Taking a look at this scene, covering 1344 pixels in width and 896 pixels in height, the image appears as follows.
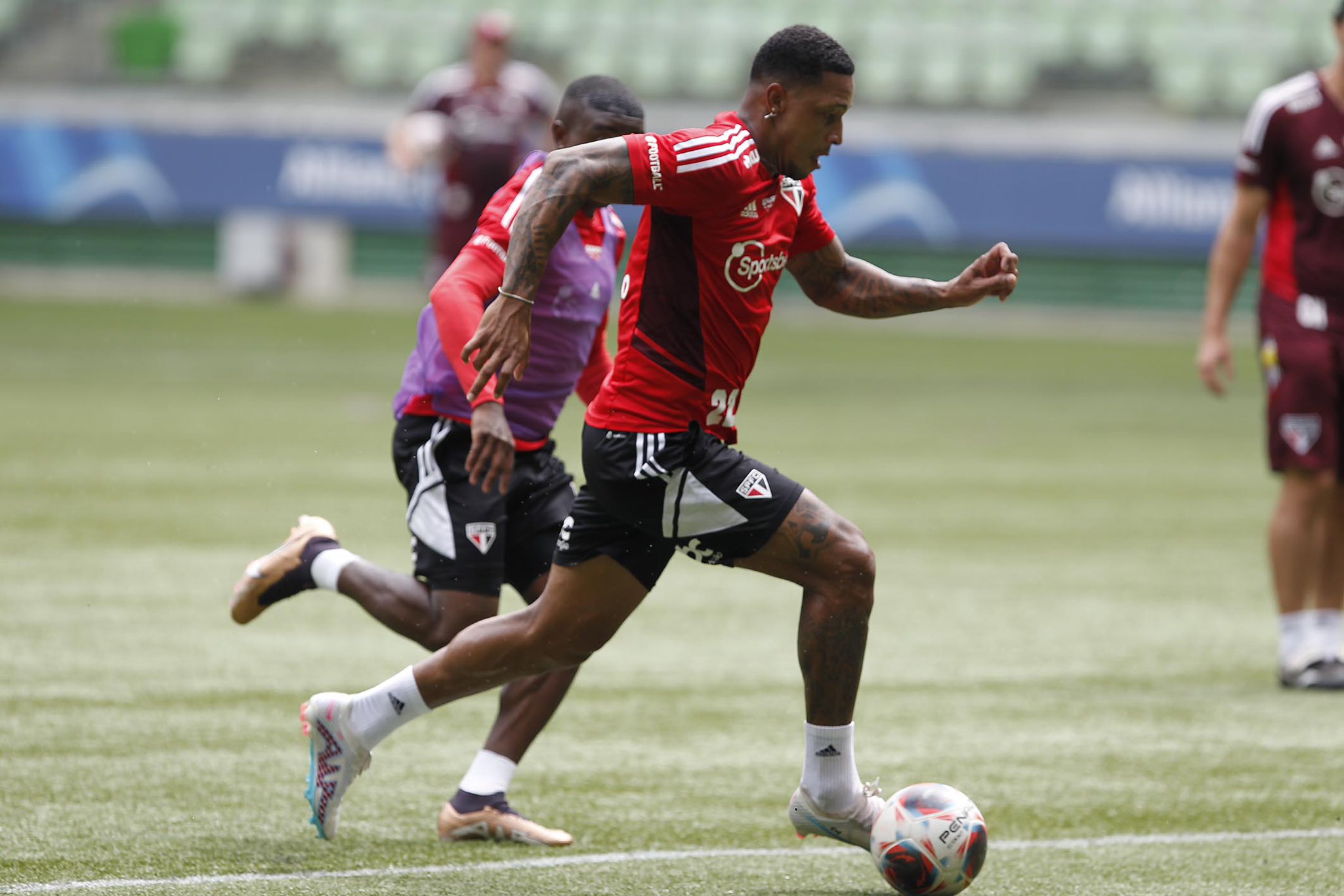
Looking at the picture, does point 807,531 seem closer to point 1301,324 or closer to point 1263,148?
point 1301,324

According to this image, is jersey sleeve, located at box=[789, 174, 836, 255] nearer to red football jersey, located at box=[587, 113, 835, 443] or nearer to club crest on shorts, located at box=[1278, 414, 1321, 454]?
red football jersey, located at box=[587, 113, 835, 443]

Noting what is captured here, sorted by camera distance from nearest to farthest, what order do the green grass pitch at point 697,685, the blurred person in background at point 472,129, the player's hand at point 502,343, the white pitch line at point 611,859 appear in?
the player's hand at point 502,343
the white pitch line at point 611,859
the green grass pitch at point 697,685
the blurred person in background at point 472,129

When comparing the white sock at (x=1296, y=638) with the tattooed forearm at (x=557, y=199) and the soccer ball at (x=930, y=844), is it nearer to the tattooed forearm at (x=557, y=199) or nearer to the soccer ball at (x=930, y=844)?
the soccer ball at (x=930, y=844)

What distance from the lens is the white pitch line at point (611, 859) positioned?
4164 mm

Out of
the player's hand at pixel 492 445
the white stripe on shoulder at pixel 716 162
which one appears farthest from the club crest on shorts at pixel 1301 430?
the player's hand at pixel 492 445

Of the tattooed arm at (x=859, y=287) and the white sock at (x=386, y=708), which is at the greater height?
the tattooed arm at (x=859, y=287)

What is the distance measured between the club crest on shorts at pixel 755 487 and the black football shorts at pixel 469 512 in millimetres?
912

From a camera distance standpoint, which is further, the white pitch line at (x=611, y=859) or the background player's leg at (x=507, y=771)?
the background player's leg at (x=507, y=771)

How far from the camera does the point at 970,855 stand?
4242mm

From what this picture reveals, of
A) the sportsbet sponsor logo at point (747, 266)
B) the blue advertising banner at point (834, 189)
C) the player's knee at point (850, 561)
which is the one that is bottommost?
the blue advertising banner at point (834, 189)

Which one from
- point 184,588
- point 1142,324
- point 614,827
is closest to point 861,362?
point 1142,324

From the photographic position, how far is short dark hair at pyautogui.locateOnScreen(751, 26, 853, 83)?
423 centimetres

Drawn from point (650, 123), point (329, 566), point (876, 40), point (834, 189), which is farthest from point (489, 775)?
point (876, 40)

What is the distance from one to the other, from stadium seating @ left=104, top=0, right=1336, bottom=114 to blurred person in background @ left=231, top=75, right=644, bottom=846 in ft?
71.8
